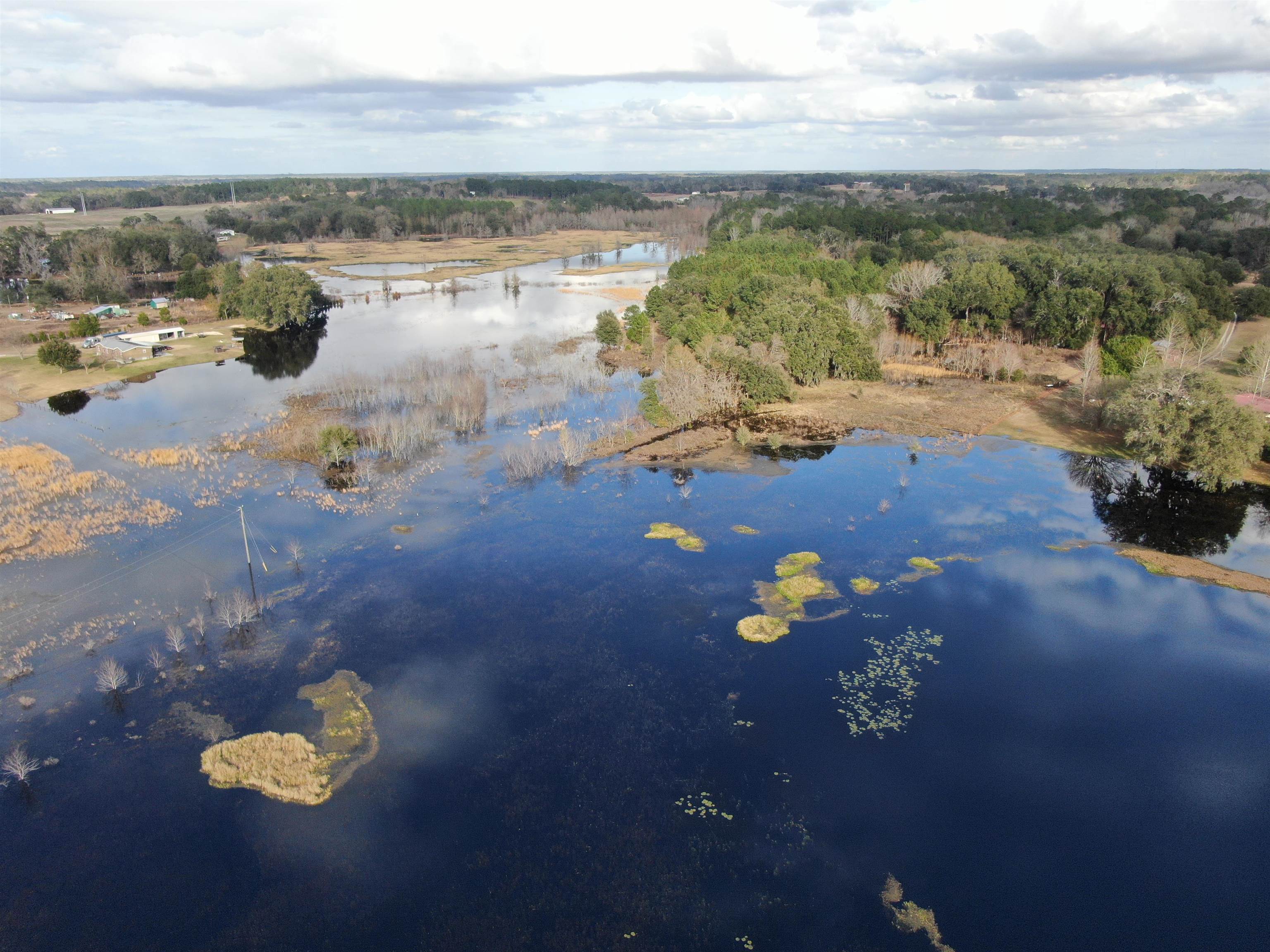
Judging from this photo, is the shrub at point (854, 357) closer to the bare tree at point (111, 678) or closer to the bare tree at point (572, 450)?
the bare tree at point (572, 450)

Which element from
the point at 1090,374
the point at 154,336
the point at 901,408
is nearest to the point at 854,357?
the point at 901,408

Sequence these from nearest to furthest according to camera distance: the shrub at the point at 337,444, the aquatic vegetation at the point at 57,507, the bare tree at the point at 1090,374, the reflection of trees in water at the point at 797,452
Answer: the aquatic vegetation at the point at 57,507 < the shrub at the point at 337,444 < the reflection of trees in water at the point at 797,452 < the bare tree at the point at 1090,374

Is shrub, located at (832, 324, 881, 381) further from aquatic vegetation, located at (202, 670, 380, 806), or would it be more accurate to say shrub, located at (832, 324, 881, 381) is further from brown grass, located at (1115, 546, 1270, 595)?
aquatic vegetation, located at (202, 670, 380, 806)

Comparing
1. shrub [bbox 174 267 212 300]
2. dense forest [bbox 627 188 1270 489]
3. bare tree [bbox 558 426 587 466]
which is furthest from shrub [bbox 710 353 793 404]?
shrub [bbox 174 267 212 300]

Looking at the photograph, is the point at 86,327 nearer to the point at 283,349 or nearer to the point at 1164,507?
the point at 283,349

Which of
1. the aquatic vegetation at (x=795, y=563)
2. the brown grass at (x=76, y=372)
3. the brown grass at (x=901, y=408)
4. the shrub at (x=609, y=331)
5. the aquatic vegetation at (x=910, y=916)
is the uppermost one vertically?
the shrub at (x=609, y=331)

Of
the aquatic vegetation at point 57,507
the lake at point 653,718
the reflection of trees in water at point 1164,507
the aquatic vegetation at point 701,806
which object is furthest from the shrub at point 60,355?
the reflection of trees in water at point 1164,507
